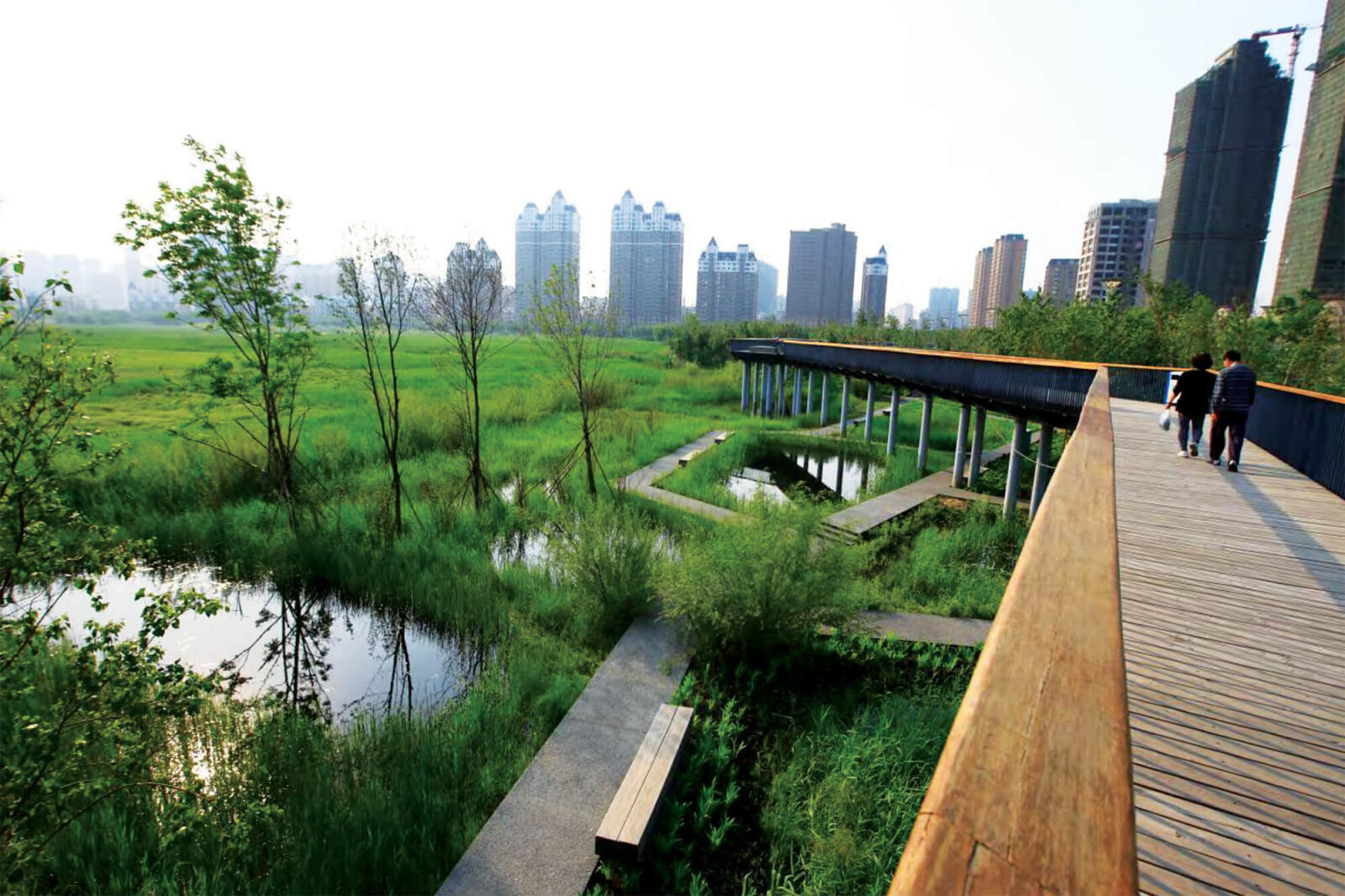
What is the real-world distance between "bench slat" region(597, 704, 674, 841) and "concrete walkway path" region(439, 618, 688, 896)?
237 millimetres

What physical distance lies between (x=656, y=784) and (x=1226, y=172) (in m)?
90.4

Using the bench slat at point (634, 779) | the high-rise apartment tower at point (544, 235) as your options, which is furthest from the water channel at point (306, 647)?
the high-rise apartment tower at point (544, 235)

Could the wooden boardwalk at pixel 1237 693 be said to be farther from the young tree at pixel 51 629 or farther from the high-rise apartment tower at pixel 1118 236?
the high-rise apartment tower at pixel 1118 236

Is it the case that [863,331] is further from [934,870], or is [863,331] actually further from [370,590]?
[934,870]

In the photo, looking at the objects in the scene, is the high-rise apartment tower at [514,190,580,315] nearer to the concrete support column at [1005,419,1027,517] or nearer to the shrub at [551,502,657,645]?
the concrete support column at [1005,419,1027,517]

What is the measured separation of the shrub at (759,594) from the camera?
695 cm

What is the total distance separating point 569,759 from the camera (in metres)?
5.50

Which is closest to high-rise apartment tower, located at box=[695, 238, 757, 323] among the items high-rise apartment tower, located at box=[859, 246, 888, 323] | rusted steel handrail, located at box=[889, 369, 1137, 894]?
high-rise apartment tower, located at box=[859, 246, 888, 323]

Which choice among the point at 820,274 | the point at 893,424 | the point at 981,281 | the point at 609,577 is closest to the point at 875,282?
the point at 820,274

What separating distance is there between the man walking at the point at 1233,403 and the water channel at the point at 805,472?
26.0 ft

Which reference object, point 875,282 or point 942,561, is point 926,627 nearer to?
point 942,561

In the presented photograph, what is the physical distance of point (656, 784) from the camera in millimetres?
4781

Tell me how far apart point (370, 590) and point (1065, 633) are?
9.75 meters

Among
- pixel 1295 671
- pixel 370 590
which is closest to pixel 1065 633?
pixel 1295 671
